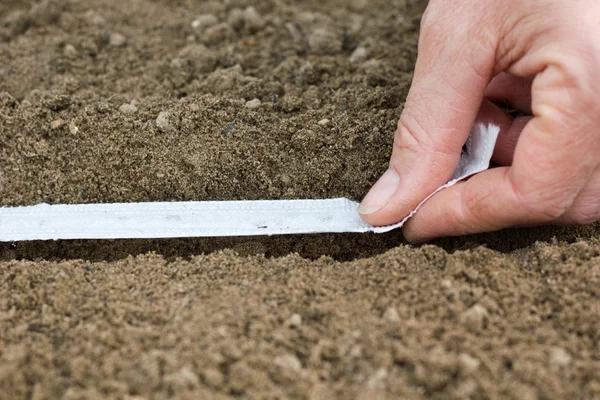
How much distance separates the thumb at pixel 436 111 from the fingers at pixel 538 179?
0.08 metres

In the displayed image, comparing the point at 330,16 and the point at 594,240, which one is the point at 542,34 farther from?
the point at 330,16

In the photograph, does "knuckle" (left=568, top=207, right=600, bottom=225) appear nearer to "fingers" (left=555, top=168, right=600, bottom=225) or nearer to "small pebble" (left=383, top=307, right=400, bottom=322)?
"fingers" (left=555, top=168, right=600, bottom=225)

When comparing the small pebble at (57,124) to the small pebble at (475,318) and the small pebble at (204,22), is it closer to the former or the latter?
the small pebble at (204,22)

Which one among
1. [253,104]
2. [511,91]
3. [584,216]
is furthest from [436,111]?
[253,104]

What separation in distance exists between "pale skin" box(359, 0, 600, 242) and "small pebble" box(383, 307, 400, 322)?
0.37m

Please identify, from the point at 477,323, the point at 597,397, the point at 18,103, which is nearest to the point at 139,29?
the point at 18,103

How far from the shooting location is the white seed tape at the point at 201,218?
1.66 meters

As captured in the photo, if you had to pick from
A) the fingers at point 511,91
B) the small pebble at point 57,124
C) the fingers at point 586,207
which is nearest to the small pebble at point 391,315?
the fingers at point 586,207

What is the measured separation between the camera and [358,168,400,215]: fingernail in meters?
1.58

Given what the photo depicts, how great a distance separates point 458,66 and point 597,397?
0.86 metres

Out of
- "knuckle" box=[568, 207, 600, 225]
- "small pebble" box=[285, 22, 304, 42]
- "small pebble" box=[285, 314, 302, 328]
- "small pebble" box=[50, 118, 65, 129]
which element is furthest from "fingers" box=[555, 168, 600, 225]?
"small pebble" box=[50, 118, 65, 129]

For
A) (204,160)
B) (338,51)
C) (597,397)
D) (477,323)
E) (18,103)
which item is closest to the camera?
(597,397)

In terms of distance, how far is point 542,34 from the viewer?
4.64 feet

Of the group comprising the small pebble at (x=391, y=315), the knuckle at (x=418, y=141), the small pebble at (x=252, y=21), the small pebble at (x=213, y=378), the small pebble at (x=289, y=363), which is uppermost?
the knuckle at (x=418, y=141)
